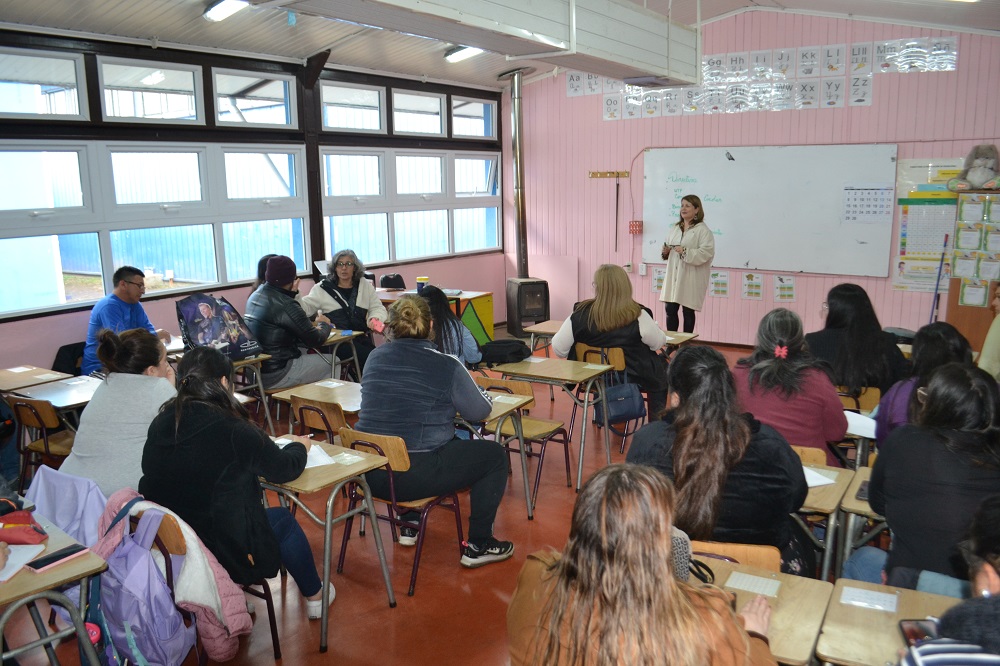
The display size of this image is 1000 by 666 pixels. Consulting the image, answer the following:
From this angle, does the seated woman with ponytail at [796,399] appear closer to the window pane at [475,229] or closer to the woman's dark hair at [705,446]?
the woman's dark hair at [705,446]

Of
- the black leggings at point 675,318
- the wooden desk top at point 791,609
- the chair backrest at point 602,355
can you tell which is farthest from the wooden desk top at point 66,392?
the black leggings at point 675,318

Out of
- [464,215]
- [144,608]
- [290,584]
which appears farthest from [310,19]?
[144,608]

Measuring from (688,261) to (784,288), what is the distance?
138 centimetres

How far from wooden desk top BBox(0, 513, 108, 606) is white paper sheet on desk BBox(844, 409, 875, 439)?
2908 mm

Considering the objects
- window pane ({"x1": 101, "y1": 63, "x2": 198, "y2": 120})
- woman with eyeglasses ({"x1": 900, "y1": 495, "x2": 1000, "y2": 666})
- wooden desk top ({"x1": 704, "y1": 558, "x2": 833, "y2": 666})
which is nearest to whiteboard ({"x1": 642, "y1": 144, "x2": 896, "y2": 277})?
window pane ({"x1": 101, "y1": 63, "x2": 198, "y2": 120})

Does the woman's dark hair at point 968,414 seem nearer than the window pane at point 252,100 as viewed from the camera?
Yes

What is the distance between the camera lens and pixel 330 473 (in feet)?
9.77

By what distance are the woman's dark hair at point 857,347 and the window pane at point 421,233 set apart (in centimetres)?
545

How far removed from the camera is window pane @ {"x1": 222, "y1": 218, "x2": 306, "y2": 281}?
6.97 metres

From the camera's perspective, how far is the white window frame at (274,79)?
663 centimetres

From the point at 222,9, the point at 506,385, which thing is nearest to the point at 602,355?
the point at 506,385

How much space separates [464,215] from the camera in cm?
959

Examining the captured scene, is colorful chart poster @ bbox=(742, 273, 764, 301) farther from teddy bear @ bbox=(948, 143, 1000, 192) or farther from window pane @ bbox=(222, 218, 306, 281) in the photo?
window pane @ bbox=(222, 218, 306, 281)

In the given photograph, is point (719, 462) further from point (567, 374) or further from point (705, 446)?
point (567, 374)
